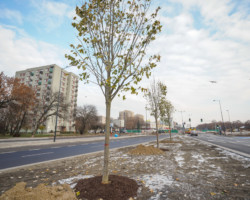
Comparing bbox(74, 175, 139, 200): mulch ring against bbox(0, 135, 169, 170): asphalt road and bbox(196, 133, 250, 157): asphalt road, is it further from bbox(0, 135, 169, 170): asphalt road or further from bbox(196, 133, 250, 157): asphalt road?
bbox(196, 133, 250, 157): asphalt road

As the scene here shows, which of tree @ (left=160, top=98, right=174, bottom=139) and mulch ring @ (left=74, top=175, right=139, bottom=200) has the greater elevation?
tree @ (left=160, top=98, right=174, bottom=139)

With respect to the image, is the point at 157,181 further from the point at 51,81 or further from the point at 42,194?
the point at 51,81

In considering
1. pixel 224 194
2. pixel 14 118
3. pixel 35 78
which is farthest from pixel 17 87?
pixel 35 78

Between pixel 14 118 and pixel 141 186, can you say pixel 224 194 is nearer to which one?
pixel 141 186

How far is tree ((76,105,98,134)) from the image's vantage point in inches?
2208

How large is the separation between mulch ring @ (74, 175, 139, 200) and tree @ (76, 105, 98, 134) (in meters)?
54.7

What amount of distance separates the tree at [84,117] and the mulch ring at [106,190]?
54746mm

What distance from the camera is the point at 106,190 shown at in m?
Answer: 3.52

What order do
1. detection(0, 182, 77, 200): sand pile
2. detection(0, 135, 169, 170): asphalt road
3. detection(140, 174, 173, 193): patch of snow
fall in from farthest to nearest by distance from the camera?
1. detection(0, 135, 169, 170): asphalt road
2. detection(140, 174, 173, 193): patch of snow
3. detection(0, 182, 77, 200): sand pile

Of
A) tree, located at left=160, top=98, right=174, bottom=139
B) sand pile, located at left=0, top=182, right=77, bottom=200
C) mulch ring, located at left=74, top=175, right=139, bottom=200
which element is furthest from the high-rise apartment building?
mulch ring, located at left=74, top=175, right=139, bottom=200

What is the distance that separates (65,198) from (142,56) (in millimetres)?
4526

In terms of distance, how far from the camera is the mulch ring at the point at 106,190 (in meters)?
3.32

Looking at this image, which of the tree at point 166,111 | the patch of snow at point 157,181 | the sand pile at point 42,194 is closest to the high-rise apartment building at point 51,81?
the tree at point 166,111

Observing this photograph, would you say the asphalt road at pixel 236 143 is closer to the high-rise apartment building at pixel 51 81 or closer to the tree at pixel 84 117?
the tree at pixel 84 117
